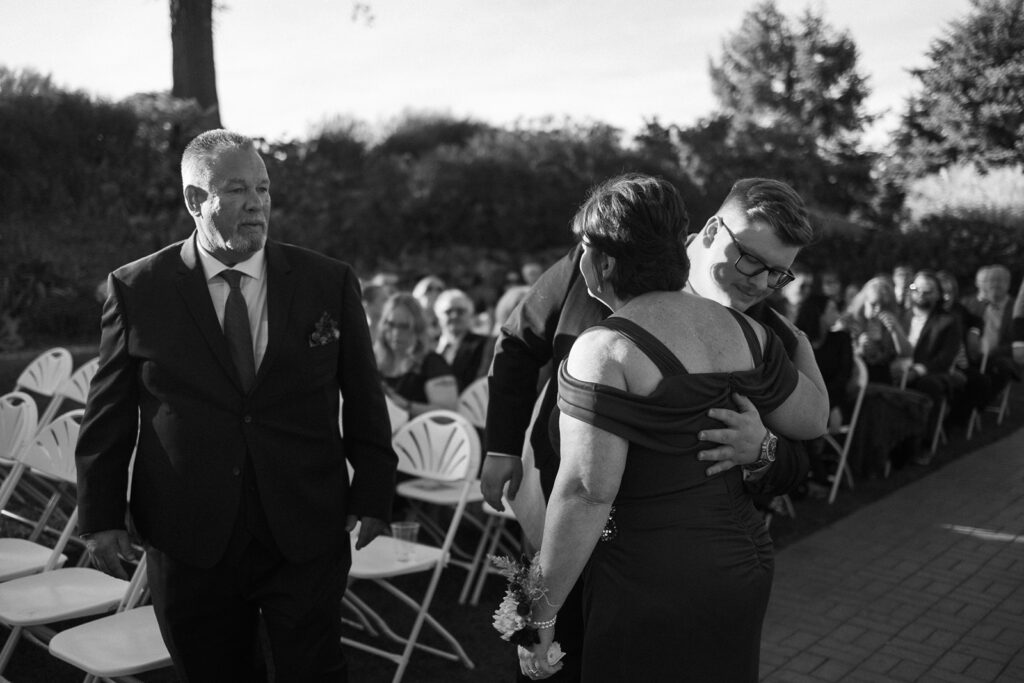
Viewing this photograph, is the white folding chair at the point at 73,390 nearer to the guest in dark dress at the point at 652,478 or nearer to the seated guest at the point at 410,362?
the seated guest at the point at 410,362

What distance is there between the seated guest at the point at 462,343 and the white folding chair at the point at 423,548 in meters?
1.95

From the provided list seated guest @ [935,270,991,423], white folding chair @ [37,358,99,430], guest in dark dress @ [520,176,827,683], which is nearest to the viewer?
guest in dark dress @ [520,176,827,683]

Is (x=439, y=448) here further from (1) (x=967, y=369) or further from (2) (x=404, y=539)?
(1) (x=967, y=369)

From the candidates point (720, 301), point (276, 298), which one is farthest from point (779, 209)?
point (276, 298)

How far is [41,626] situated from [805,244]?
2971 millimetres

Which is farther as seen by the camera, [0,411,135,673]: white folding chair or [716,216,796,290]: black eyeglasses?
[0,411,135,673]: white folding chair

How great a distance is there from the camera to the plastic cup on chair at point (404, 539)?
4.08 metres

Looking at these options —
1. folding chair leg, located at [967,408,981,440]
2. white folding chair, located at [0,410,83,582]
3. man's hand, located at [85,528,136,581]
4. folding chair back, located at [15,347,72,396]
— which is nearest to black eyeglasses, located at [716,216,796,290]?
man's hand, located at [85,528,136,581]

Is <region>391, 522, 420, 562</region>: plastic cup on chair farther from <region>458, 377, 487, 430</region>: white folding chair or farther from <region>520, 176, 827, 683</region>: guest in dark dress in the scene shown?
<region>520, 176, 827, 683</region>: guest in dark dress

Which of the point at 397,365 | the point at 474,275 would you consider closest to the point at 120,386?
the point at 397,365

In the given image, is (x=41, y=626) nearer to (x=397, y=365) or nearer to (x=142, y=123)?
(x=397, y=365)

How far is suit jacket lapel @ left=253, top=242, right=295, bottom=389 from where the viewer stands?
110 inches

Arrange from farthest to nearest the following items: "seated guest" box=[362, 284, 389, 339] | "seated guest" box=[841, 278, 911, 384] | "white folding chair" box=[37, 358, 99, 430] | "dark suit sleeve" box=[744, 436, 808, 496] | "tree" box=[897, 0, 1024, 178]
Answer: "tree" box=[897, 0, 1024, 178]
"seated guest" box=[841, 278, 911, 384]
"seated guest" box=[362, 284, 389, 339]
"white folding chair" box=[37, 358, 99, 430]
"dark suit sleeve" box=[744, 436, 808, 496]

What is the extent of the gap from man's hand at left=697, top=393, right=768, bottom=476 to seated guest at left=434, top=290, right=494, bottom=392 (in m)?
4.76
